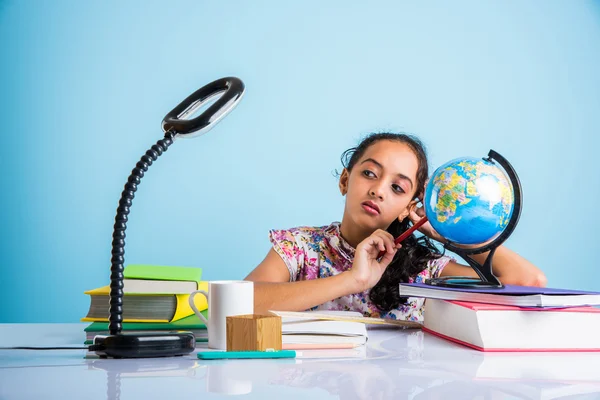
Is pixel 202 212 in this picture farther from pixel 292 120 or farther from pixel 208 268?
pixel 292 120

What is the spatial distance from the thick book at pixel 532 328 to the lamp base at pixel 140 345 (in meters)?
0.56

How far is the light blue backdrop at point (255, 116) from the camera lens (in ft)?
12.1

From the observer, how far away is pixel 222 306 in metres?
1.24

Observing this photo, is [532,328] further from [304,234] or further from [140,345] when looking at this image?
[304,234]

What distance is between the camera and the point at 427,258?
7.93 ft

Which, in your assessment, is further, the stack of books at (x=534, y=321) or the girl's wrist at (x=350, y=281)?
the girl's wrist at (x=350, y=281)

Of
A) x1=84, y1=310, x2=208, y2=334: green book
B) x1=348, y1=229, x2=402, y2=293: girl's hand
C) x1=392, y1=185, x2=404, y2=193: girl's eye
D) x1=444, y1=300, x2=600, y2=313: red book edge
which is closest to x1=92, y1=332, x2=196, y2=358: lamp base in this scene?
x1=84, y1=310, x2=208, y2=334: green book

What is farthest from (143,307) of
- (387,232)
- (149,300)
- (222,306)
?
(387,232)

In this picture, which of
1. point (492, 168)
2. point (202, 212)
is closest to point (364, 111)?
point (202, 212)

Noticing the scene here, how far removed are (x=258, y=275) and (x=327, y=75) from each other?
2.00 meters

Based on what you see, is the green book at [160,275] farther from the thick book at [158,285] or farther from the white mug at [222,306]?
the white mug at [222,306]

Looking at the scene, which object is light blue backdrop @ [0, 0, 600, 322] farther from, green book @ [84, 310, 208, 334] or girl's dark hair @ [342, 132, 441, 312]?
green book @ [84, 310, 208, 334]

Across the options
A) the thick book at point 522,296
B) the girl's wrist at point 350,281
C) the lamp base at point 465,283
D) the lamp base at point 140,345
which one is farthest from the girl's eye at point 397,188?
the lamp base at point 140,345

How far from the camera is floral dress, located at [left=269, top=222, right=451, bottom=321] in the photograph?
237 cm
